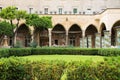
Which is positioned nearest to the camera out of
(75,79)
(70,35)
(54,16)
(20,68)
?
(75,79)

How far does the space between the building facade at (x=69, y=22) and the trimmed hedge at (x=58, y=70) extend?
35.9 meters

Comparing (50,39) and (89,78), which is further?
(50,39)

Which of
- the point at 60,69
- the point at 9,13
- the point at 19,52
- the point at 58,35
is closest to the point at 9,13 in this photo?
the point at 9,13

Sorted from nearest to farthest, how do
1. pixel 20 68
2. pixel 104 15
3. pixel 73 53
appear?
pixel 20 68 → pixel 73 53 → pixel 104 15

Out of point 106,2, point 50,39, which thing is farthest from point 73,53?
point 106,2

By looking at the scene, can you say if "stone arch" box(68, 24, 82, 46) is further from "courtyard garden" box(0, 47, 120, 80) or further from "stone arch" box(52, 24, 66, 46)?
"courtyard garden" box(0, 47, 120, 80)

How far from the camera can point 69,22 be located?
52.6 metres

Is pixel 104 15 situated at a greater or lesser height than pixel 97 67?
greater

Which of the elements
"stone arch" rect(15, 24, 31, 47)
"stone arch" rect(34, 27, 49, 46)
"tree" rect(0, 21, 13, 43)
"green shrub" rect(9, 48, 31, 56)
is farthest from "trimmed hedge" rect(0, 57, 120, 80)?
"stone arch" rect(15, 24, 31, 47)

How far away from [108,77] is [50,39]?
4386 centimetres

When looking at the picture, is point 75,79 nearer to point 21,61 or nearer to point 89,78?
point 89,78

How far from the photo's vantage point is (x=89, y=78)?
9.06 m

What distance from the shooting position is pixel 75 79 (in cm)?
904

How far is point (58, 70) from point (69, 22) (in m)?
43.0
